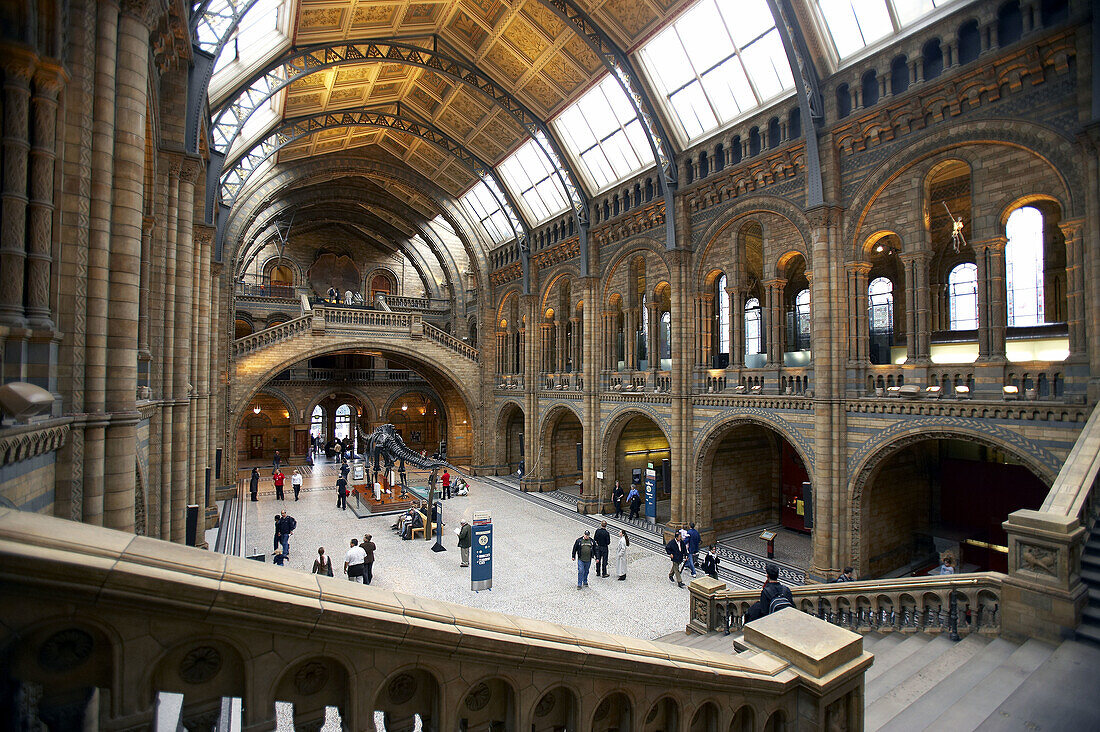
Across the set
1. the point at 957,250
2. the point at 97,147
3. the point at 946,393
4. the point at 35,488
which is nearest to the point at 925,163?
the point at 946,393

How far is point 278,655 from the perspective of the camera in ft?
6.59

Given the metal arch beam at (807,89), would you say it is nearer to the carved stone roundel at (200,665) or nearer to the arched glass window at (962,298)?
the arched glass window at (962,298)

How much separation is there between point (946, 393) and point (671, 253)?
26.6ft

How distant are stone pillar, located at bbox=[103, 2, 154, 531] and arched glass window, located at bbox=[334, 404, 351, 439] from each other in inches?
1214

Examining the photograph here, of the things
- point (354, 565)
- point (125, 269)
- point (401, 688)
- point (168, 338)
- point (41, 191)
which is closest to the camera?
point (401, 688)

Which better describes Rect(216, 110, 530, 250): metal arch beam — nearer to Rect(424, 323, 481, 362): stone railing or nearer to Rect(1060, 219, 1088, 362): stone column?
Rect(424, 323, 481, 362): stone railing

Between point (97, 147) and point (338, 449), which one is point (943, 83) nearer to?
point (97, 147)

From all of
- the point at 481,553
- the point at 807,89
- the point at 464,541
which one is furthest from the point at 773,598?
the point at 807,89

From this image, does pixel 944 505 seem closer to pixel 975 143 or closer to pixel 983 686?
pixel 975 143

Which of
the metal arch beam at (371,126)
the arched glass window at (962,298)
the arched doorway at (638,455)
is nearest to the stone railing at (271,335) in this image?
the metal arch beam at (371,126)

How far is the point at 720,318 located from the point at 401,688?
1781 cm

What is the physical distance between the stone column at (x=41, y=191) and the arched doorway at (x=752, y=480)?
1472cm

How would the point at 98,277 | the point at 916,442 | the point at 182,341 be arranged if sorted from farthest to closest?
1. the point at 916,442
2. the point at 182,341
3. the point at 98,277

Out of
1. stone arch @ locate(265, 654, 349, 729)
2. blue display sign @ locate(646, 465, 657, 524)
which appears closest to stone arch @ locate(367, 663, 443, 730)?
stone arch @ locate(265, 654, 349, 729)
